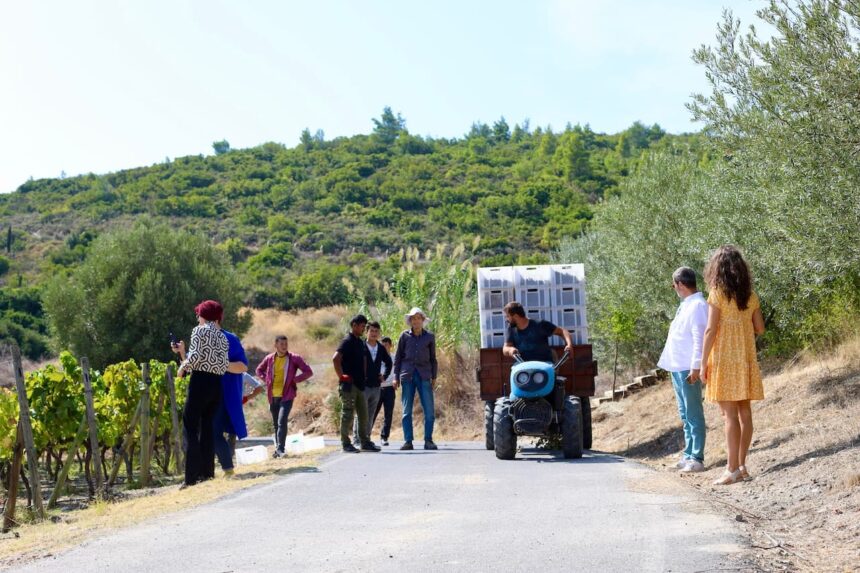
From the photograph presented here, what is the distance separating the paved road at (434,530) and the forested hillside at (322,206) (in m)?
45.9

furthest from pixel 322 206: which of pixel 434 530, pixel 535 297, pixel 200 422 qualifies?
pixel 434 530

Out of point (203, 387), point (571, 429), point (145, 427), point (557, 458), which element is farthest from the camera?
point (145, 427)

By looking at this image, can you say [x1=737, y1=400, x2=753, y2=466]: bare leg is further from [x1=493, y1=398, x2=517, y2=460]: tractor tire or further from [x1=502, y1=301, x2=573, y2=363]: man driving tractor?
[x1=502, y1=301, x2=573, y2=363]: man driving tractor

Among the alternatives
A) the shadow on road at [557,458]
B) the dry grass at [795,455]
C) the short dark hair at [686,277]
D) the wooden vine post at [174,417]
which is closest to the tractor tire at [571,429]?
the shadow on road at [557,458]

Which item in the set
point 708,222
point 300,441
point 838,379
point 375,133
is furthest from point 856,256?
point 375,133

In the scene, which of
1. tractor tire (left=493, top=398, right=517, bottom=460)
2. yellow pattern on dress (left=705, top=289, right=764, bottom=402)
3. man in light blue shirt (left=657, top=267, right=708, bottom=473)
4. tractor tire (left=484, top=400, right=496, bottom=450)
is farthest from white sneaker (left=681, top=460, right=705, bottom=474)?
tractor tire (left=484, top=400, right=496, bottom=450)

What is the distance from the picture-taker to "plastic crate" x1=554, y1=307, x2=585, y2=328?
706 inches

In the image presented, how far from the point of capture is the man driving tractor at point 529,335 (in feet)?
48.6

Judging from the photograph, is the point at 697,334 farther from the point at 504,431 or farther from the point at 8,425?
the point at 8,425

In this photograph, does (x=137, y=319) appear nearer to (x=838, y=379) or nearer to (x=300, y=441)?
(x=300, y=441)

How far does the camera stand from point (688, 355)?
12117 millimetres

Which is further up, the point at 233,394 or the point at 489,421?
the point at 233,394

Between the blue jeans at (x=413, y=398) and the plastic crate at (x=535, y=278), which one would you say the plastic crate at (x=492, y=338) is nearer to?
the plastic crate at (x=535, y=278)

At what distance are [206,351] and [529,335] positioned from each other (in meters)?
4.32
